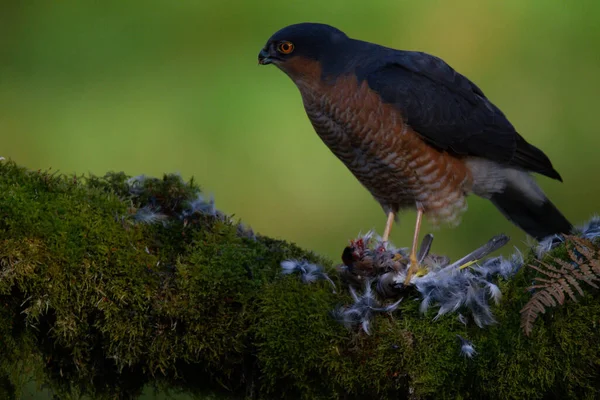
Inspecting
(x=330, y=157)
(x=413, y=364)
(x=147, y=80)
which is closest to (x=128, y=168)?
(x=147, y=80)

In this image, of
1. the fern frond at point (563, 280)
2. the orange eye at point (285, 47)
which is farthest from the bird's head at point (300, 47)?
the fern frond at point (563, 280)

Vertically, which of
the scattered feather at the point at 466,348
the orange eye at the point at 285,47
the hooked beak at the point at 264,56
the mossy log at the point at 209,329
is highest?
the orange eye at the point at 285,47

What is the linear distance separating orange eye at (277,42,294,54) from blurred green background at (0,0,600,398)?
220cm

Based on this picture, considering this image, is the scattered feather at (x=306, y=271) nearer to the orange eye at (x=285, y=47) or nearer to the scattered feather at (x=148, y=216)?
the scattered feather at (x=148, y=216)

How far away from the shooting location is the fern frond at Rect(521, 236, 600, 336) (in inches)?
A: 100

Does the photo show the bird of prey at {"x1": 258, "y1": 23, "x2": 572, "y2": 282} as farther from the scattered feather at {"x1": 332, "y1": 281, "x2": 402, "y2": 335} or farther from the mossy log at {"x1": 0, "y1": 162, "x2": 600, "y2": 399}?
the scattered feather at {"x1": 332, "y1": 281, "x2": 402, "y2": 335}

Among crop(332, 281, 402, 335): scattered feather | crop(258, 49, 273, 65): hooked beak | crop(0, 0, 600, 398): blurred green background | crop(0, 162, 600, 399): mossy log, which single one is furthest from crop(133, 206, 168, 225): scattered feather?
crop(0, 0, 600, 398): blurred green background

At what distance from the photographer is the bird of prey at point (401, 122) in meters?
3.86

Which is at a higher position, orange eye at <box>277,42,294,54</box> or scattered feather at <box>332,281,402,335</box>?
orange eye at <box>277,42,294,54</box>

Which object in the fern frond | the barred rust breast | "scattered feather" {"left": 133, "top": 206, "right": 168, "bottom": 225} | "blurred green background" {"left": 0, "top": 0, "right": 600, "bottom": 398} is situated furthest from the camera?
"blurred green background" {"left": 0, "top": 0, "right": 600, "bottom": 398}

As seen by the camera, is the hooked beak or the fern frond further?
the hooked beak

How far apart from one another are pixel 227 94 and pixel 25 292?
4155 mm

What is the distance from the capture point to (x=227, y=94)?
6.73 m

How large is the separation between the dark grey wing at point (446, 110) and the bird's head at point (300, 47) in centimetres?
21
